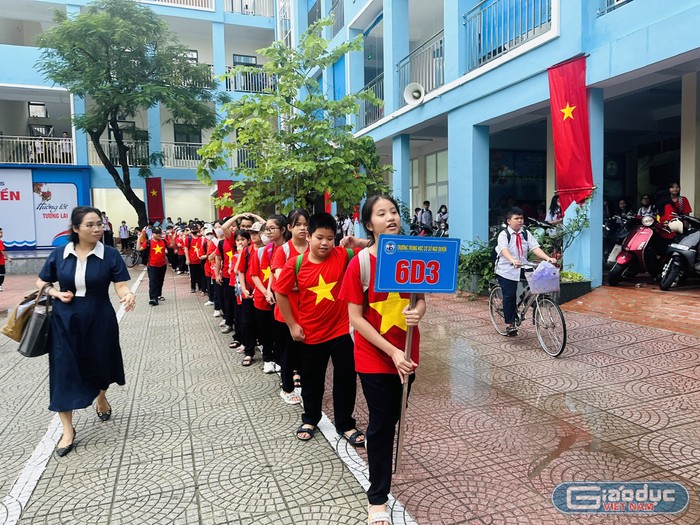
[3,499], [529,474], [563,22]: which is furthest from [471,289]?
[3,499]

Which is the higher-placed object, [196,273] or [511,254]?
[511,254]

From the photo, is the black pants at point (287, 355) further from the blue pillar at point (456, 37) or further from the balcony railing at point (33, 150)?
the balcony railing at point (33, 150)

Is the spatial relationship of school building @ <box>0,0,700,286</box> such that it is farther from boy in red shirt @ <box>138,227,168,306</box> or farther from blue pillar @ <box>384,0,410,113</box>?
boy in red shirt @ <box>138,227,168,306</box>

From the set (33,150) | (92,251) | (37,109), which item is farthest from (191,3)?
(92,251)

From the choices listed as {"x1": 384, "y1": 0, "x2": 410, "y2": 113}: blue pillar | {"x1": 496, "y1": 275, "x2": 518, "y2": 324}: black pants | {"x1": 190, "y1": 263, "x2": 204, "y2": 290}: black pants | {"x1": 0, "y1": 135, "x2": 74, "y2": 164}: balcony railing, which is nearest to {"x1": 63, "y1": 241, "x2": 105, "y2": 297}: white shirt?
{"x1": 496, "y1": 275, "x2": 518, "y2": 324}: black pants

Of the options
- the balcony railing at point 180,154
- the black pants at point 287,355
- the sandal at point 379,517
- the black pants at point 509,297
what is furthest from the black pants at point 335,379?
the balcony railing at point 180,154

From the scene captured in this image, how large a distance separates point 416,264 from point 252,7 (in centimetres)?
2634

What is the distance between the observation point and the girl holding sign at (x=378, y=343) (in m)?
2.64

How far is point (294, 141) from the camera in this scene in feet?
19.3

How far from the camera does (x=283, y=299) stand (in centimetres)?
380

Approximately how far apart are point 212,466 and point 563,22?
8264 millimetres

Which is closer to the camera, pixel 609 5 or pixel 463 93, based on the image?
pixel 609 5

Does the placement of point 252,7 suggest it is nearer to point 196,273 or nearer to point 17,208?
point 17,208

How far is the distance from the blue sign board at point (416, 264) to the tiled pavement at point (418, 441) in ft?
4.10
